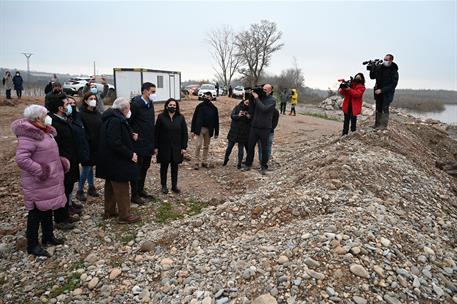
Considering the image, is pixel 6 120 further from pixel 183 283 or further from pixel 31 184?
pixel 183 283

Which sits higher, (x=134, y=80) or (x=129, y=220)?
(x=134, y=80)

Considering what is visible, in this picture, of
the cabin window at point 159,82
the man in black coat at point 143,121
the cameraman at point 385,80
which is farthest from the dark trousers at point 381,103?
the cabin window at point 159,82

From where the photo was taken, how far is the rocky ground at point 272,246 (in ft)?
10.5

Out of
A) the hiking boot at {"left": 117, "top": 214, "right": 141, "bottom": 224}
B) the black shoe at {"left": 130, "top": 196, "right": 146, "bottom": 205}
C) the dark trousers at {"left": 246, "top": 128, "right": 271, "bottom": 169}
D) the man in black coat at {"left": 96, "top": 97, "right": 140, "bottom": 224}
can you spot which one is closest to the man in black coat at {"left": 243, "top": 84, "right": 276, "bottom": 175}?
the dark trousers at {"left": 246, "top": 128, "right": 271, "bottom": 169}

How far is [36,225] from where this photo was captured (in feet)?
13.1

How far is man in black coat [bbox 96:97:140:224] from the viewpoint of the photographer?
4.50m

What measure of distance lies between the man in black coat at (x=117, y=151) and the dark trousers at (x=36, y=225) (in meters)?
0.87

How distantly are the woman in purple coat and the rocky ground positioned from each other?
0.48m

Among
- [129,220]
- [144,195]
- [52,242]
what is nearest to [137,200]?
[144,195]

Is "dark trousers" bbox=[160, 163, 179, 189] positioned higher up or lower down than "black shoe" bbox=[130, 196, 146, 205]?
higher up

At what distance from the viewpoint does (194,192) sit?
6.53 metres

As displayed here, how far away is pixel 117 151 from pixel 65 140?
727 mm

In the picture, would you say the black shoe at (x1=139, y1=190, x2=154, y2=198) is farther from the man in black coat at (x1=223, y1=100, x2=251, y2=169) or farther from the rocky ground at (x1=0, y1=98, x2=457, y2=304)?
the man in black coat at (x1=223, y1=100, x2=251, y2=169)

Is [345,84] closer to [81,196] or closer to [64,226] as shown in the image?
[81,196]
